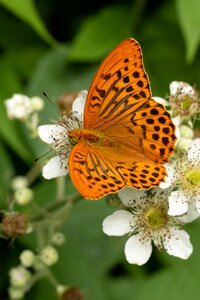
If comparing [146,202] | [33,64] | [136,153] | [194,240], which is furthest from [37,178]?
[136,153]

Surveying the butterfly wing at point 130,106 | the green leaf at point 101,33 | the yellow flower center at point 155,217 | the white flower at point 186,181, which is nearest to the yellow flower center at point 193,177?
the white flower at point 186,181

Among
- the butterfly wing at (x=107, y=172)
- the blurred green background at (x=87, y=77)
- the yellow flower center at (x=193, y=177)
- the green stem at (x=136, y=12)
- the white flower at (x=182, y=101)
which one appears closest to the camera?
the butterfly wing at (x=107, y=172)

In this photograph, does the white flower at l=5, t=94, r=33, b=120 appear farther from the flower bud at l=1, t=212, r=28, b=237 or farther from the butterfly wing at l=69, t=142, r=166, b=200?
the butterfly wing at l=69, t=142, r=166, b=200

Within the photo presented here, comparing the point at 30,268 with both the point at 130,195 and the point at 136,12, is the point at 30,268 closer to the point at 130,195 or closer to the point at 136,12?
the point at 130,195

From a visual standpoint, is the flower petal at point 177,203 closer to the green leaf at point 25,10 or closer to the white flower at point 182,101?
the white flower at point 182,101

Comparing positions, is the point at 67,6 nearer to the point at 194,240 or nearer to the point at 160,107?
the point at 194,240
